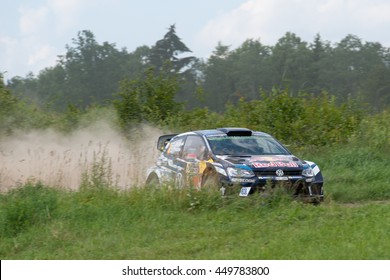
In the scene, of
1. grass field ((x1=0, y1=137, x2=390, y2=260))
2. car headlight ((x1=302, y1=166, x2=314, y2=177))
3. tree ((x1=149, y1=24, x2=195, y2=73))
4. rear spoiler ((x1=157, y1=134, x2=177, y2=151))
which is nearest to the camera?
grass field ((x1=0, y1=137, x2=390, y2=260))

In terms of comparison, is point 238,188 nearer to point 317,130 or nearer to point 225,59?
point 317,130

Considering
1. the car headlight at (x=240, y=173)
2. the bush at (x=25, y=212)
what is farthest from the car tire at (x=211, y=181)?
the bush at (x=25, y=212)

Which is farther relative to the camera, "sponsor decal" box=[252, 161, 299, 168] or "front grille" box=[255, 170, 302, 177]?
"sponsor decal" box=[252, 161, 299, 168]

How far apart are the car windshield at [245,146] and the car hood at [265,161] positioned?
0.38 m

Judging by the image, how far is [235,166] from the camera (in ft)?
37.7

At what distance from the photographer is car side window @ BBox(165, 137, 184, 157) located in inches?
536

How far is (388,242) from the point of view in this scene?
8039 millimetres

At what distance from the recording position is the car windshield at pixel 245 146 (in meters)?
12.5

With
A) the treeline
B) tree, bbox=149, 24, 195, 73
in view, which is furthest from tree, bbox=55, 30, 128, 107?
tree, bbox=149, 24, 195, 73

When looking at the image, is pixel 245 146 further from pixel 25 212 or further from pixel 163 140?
pixel 25 212

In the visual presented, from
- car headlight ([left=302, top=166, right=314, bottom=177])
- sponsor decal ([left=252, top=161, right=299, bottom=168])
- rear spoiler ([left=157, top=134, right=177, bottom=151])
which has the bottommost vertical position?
car headlight ([left=302, top=166, right=314, bottom=177])

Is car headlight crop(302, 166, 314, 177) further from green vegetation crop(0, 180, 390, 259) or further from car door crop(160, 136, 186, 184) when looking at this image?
car door crop(160, 136, 186, 184)

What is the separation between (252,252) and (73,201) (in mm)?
4378

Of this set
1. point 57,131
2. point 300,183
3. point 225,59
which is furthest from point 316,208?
point 225,59
